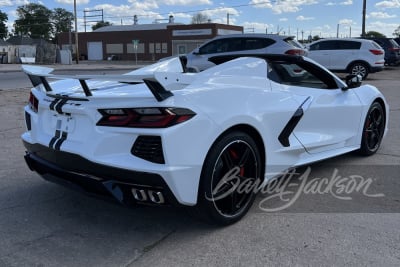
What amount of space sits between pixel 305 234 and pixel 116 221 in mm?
1500

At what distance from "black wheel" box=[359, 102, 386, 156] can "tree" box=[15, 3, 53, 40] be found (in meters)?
113

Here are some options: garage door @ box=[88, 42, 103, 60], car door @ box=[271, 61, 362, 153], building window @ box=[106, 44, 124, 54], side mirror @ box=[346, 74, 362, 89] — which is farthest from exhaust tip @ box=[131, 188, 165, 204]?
garage door @ box=[88, 42, 103, 60]

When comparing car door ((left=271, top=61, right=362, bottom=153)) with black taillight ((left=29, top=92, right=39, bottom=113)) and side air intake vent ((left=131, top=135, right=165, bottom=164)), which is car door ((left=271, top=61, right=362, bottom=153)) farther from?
black taillight ((left=29, top=92, right=39, bottom=113))

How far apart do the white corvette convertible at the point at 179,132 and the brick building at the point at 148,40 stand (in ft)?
171

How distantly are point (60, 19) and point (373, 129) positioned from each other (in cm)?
12119

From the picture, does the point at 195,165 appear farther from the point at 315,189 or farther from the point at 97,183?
the point at 315,189

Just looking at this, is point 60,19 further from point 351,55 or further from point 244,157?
point 244,157

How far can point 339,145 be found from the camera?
4.77 m

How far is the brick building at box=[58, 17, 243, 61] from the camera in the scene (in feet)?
185

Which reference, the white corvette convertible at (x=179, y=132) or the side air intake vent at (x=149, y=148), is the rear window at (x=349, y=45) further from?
the side air intake vent at (x=149, y=148)

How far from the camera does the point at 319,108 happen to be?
14.2 feet

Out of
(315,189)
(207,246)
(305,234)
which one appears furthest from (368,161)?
(207,246)

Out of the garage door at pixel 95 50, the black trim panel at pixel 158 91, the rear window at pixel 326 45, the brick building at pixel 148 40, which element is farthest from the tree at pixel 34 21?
the black trim panel at pixel 158 91

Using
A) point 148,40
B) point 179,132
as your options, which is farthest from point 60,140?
point 148,40
